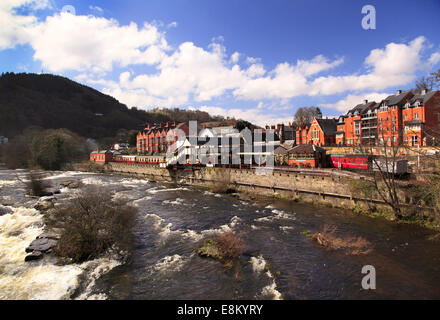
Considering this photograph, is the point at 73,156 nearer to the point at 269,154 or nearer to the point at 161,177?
the point at 161,177

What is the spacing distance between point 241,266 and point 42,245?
11273 mm

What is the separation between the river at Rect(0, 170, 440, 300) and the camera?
9633 millimetres

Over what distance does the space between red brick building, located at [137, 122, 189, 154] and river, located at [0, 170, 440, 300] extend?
4912 cm

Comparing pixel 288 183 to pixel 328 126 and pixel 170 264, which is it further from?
pixel 328 126

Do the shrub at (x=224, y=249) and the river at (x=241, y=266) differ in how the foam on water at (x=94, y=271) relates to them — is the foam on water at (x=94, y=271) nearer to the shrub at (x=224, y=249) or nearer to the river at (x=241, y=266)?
the river at (x=241, y=266)

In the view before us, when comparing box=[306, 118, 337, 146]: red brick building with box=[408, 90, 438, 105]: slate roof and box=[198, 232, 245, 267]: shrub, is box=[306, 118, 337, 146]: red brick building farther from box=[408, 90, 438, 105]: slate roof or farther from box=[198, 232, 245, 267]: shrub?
box=[198, 232, 245, 267]: shrub

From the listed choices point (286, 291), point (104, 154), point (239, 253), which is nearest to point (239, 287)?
point (286, 291)

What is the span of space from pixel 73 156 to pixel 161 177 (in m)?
38.3

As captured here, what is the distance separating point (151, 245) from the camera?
14.3 m

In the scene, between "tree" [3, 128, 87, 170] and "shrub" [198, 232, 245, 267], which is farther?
"tree" [3, 128, 87, 170]

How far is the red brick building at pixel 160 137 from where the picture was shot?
67.1 m

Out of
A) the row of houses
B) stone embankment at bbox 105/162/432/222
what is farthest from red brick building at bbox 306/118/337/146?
stone embankment at bbox 105/162/432/222

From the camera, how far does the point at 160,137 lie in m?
71.4

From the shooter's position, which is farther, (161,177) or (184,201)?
(161,177)
